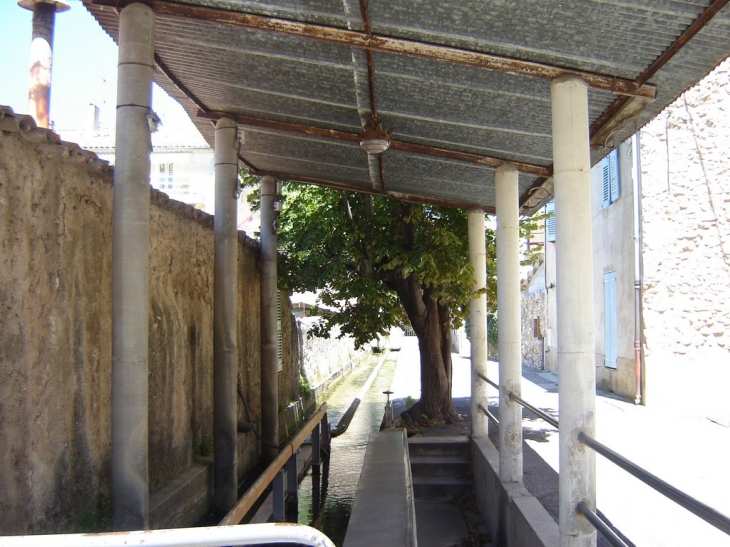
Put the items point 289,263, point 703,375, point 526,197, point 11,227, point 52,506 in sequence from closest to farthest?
point 11,227
point 52,506
point 526,197
point 289,263
point 703,375

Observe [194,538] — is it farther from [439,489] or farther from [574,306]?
[439,489]

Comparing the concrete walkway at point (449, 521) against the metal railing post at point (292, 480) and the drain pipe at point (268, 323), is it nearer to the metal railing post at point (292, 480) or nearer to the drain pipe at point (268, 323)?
the metal railing post at point (292, 480)

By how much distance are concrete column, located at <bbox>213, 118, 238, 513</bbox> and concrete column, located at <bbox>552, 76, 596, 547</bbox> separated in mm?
3670

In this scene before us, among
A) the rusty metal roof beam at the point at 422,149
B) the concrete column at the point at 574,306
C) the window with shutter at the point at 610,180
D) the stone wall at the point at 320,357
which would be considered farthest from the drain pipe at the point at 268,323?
the window with shutter at the point at 610,180

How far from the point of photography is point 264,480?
5.82 metres

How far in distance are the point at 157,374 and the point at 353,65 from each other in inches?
127

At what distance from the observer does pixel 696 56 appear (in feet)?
12.3

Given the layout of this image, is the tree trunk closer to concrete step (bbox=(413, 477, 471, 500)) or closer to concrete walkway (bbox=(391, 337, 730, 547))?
concrete walkway (bbox=(391, 337, 730, 547))

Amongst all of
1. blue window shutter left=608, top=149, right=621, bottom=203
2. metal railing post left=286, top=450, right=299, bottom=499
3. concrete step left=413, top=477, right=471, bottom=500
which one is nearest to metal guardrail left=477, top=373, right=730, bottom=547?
concrete step left=413, top=477, right=471, bottom=500

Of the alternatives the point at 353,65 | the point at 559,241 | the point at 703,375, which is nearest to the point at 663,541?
the point at 559,241

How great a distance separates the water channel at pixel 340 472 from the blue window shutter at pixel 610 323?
191 inches

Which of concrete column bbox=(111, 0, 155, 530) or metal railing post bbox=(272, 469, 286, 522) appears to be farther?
metal railing post bbox=(272, 469, 286, 522)

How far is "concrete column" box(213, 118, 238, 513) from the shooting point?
21.7ft

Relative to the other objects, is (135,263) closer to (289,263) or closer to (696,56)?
(696,56)
